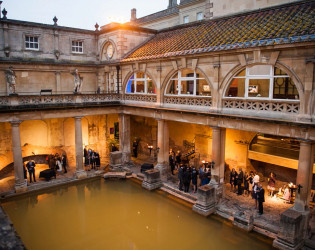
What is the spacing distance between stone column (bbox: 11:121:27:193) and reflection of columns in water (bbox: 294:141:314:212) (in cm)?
1644

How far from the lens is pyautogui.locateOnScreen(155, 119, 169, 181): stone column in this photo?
61.7ft

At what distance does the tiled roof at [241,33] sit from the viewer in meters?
12.2

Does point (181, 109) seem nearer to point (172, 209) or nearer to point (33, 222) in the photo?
point (172, 209)

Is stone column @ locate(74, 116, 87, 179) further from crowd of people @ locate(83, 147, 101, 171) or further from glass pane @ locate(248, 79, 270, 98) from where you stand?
glass pane @ locate(248, 79, 270, 98)

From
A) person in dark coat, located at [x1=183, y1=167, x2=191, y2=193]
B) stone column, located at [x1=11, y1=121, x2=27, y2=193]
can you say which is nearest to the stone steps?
person in dark coat, located at [x1=183, y1=167, x2=191, y2=193]

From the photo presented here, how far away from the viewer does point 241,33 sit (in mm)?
14508

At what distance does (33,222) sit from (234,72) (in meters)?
13.4

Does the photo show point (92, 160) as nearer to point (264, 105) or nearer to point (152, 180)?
point (152, 180)

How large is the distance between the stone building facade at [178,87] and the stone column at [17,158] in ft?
0.22

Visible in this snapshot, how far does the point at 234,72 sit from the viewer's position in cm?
1395

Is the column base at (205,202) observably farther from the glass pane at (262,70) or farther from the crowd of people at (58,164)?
the crowd of people at (58,164)

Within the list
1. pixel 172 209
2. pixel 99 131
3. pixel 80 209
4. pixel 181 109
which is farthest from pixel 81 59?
pixel 172 209

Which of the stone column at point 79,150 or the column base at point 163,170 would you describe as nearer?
the column base at point 163,170

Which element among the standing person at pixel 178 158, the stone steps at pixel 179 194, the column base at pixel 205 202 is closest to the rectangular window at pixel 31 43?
the standing person at pixel 178 158
